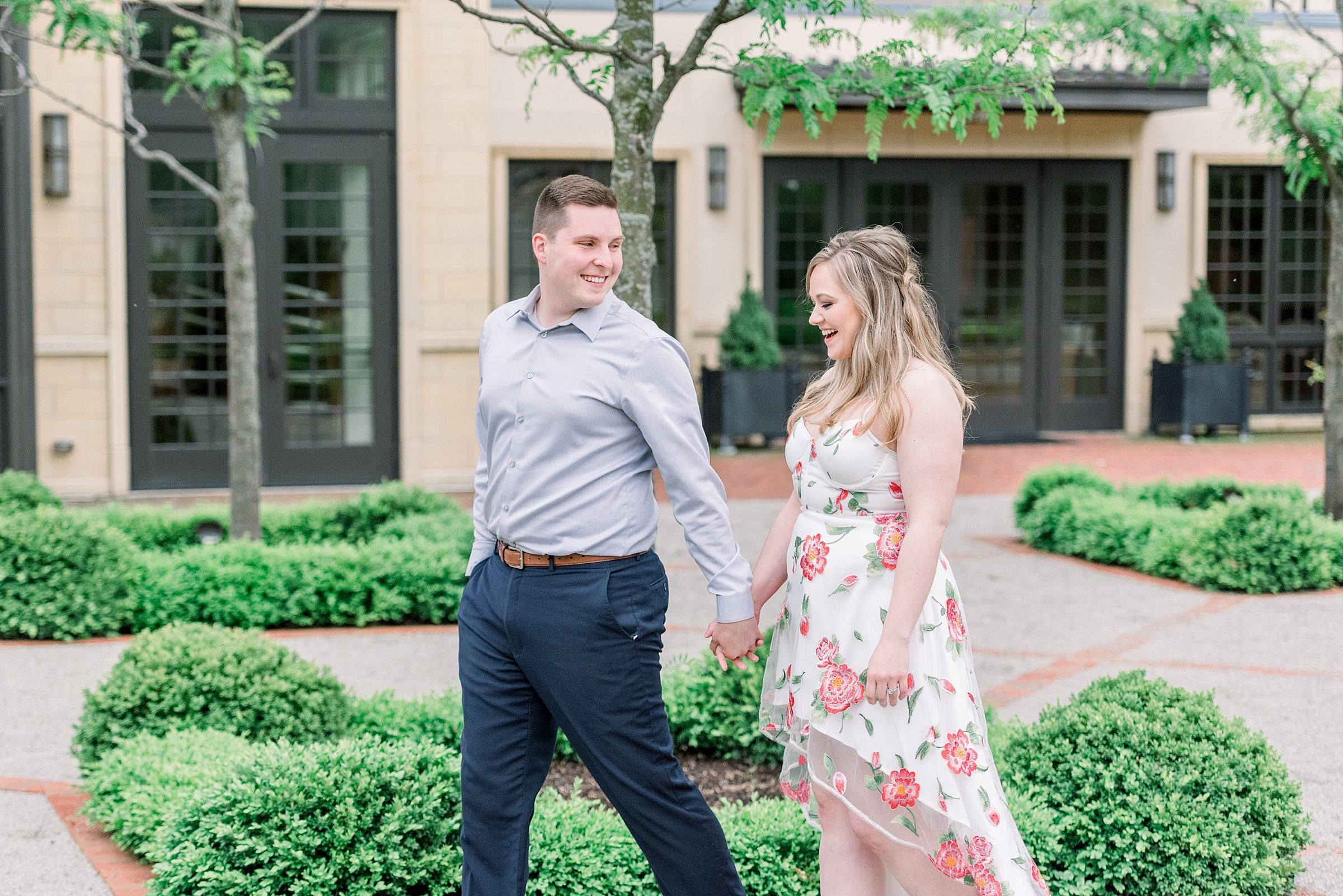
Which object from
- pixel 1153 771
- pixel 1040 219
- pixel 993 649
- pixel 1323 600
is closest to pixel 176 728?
pixel 1153 771

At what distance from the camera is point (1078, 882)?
3.57 metres

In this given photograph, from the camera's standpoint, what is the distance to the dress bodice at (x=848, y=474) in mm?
2898

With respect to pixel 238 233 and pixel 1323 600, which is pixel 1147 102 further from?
pixel 238 233

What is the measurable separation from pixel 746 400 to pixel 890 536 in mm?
11333

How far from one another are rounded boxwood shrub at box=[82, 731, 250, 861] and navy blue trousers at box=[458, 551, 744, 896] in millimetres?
925

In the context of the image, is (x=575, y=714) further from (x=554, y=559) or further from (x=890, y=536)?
(x=890, y=536)

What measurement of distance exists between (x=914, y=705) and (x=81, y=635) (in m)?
4.97

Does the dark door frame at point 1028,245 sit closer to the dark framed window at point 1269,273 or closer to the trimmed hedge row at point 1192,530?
the dark framed window at point 1269,273

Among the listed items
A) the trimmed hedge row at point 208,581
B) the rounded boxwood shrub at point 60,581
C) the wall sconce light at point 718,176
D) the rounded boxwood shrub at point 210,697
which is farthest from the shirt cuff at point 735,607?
the wall sconce light at point 718,176

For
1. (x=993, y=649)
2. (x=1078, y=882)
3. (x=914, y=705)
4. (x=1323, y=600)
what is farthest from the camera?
(x=1323, y=600)

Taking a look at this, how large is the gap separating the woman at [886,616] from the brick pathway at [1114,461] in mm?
8239

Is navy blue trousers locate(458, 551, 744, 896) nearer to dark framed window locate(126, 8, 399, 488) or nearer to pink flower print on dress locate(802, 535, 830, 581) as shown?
pink flower print on dress locate(802, 535, 830, 581)

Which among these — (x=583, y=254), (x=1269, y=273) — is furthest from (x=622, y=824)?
(x=1269, y=273)

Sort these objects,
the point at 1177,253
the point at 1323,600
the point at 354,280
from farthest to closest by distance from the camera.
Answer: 1. the point at 1177,253
2. the point at 354,280
3. the point at 1323,600
